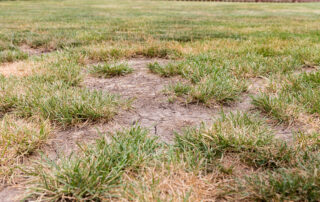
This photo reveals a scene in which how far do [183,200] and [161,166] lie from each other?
0.24 metres

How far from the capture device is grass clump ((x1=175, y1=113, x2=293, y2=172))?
132 centimetres

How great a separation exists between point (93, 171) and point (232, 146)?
0.77 m

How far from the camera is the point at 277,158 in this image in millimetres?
1333

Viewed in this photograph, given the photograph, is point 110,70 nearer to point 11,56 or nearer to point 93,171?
point 11,56

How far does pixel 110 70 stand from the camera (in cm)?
292

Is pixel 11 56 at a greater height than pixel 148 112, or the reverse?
pixel 11 56

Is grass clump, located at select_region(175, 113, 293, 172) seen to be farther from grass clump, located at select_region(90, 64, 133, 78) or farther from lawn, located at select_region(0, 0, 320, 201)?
grass clump, located at select_region(90, 64, 133, 78)

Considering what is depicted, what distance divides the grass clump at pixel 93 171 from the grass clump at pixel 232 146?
8.2 inches

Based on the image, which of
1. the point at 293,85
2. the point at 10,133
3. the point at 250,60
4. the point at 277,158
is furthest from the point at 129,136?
the point at 250,60

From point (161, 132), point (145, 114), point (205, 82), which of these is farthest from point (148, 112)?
point (205, 82)

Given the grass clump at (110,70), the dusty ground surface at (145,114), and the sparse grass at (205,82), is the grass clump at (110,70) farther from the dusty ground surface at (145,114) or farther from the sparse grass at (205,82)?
the sparse grass at (205,82)

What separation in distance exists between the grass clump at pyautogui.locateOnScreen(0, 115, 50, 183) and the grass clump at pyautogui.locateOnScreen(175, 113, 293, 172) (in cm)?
82

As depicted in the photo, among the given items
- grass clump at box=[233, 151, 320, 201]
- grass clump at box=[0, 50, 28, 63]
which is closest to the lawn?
grass clump at box=[233, 151, 320, 201]

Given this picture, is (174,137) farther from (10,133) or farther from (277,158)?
(10,133)
